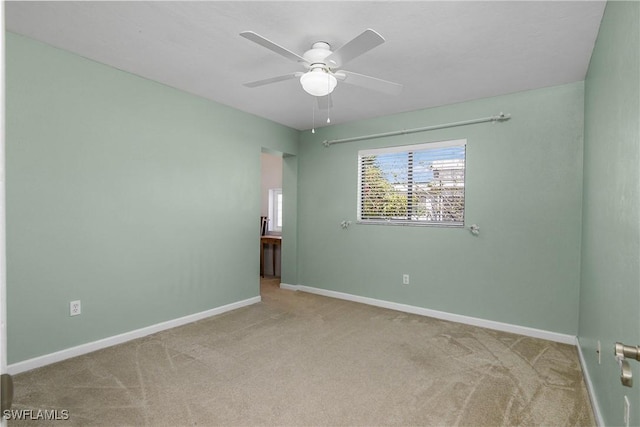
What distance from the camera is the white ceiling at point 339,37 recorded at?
202cm

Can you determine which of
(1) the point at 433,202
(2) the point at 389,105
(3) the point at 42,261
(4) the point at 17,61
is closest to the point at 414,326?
(1) the point at 433,202

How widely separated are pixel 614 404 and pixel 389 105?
123 inches

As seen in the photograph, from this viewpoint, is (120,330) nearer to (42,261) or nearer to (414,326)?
(42,261)

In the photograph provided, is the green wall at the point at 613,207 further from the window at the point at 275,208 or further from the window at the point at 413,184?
the window at the point at 275,208

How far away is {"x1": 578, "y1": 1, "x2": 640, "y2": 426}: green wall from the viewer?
127 cm

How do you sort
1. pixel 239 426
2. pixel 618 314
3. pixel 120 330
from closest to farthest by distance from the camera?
1. pixel 618 314
2. pixel 239 426
3. pixel 120 330

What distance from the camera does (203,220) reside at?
3668 mm

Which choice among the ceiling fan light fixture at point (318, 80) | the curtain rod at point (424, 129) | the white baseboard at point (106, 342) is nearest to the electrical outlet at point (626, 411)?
the ceiling fan light fixture at point (318, 80)

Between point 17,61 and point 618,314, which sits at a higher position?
point 17,61

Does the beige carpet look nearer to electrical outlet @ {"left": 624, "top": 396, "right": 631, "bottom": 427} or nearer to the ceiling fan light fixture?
electrical outlet @ {"left": 624, "top": 396, "right": 631, "bottom": 427}

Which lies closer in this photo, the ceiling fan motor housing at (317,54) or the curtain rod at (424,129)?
the ceiling fan motor housing at (317,54)

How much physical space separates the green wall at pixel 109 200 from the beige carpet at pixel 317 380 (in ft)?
1.28

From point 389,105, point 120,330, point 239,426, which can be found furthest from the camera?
point 389,105

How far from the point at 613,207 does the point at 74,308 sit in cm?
364
